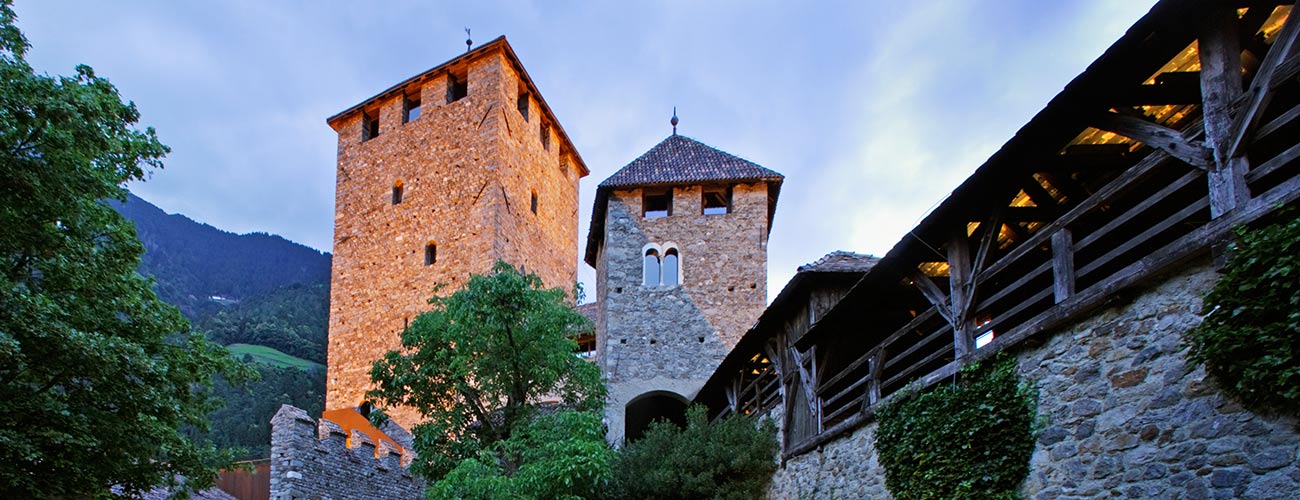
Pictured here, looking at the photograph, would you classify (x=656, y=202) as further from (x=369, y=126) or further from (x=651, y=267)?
(x=369, y=126)

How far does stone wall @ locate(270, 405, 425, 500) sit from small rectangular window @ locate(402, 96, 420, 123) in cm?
1289

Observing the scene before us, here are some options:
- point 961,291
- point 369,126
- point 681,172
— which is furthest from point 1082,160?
point 369,126

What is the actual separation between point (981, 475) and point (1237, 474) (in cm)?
220

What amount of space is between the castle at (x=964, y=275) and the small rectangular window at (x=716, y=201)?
0.31 ft

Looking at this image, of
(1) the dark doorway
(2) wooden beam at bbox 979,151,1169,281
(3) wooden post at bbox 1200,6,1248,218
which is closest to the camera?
(3) wooden post at bbox 1200,6,1248,218

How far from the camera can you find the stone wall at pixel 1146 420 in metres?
4.29

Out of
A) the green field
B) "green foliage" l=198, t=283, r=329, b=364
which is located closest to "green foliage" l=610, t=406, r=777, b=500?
the green field

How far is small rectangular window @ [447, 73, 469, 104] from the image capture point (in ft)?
90.4

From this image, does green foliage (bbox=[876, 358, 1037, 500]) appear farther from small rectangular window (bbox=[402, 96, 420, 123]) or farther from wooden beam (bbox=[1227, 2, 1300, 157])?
small rectangular window (bbox=[402, 96, 420, 123])

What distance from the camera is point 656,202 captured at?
20.8 meters

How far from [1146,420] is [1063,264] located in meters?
1.29

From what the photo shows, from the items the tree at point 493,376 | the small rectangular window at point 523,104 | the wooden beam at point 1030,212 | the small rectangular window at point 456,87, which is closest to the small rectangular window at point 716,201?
the tree at point 493,376

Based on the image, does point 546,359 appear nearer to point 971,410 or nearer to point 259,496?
point 259,496

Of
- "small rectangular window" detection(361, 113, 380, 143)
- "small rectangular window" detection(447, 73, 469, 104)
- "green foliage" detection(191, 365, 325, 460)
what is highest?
"small rectangular window" detection(447, 73, 469, 104)
